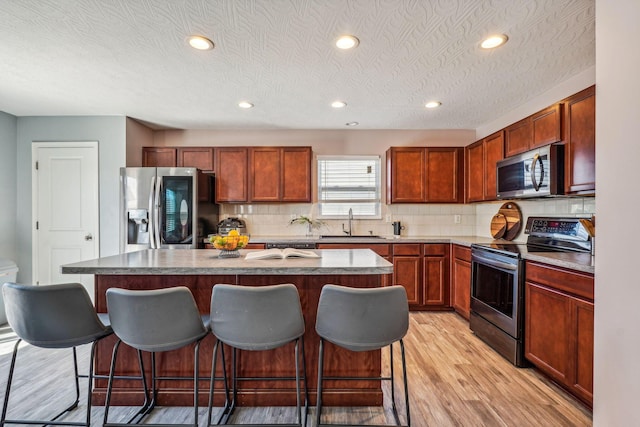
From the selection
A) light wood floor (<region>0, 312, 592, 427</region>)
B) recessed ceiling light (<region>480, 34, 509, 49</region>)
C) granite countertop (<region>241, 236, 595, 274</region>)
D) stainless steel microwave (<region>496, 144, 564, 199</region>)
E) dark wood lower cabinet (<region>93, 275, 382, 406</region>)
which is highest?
recessed ceiling light (<region>480, 34, 509, 49</region>)

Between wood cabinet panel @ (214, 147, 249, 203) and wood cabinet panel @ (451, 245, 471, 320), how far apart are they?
281cm

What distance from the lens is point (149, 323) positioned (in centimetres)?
147

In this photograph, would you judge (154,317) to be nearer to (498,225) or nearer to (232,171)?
(232,171)

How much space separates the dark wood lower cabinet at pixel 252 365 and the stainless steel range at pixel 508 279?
4.31 feet

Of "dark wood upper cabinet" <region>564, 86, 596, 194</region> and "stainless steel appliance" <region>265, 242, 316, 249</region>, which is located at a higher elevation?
"dark wood upper cabinet" <region>564, 86, 596, 194</region>

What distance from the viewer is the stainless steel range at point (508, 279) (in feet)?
7.79

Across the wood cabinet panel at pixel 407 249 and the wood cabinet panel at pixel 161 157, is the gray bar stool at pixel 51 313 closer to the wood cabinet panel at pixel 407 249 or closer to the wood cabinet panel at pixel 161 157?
the wood cabinet panel at pixel 161 157

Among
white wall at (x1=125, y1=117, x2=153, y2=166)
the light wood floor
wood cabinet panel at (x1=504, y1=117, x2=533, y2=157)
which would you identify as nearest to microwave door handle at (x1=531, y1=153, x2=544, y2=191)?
wood cabinet panel at (x1=504, y1=117, x2=533, y2=157)

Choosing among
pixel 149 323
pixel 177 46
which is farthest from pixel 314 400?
pixel 177 46

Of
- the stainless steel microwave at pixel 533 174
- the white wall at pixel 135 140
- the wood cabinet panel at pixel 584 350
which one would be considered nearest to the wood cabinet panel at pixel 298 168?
the white wall at pixel 135 140

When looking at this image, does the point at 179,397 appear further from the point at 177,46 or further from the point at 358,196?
the point at 358,196

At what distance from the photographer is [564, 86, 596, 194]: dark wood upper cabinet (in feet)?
6.97

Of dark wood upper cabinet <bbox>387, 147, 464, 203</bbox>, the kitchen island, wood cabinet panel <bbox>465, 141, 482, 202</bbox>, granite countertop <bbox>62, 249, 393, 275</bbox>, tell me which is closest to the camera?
granite countertop <bbox>62, 249, 393, 275</bbox>

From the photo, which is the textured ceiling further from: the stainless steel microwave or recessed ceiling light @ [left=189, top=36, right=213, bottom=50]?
the stainless steel microwave
